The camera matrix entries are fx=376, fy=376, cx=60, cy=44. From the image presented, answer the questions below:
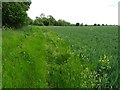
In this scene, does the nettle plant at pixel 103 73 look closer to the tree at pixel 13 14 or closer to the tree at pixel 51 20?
the tree at pixel 13 14

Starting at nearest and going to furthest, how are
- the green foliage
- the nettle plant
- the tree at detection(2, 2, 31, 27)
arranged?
1. the nettle plant
2. the tree at detection(2, 2, 31, 27)
3. the green foliage

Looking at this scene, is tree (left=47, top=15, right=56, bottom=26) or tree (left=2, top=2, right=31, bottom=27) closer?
tree (left=2, top=2, right=31, bottom=27)

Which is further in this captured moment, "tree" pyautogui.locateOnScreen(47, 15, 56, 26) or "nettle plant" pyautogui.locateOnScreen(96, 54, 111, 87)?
"tree" pyautogui.locateOnScreen(47, 15, 56, 26)

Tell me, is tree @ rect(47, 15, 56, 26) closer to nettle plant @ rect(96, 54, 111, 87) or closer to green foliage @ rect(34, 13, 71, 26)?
green foliage @ rect(34, 13, 71, 26)

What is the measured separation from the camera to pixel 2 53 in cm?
1519

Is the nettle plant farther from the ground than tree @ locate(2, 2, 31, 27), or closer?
closer

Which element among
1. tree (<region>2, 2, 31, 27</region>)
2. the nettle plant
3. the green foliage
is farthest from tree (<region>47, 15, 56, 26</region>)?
the nettle plant

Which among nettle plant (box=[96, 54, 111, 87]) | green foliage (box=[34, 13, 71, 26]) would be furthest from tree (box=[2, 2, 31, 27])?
green foliage (box=[34, 13, 71, 26])

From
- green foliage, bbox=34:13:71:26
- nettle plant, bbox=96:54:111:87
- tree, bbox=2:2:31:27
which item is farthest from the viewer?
green foliage, bbox=34:13:71:26

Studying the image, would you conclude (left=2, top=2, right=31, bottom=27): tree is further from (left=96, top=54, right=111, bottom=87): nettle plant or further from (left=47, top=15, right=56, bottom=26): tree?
(left=47, top=15, right=56, bottom=26): tree

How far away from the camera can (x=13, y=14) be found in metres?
41.8

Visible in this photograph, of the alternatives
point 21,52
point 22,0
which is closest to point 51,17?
point 22,0

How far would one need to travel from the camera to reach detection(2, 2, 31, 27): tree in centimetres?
4021

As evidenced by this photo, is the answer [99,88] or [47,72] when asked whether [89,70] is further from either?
[99,88]
